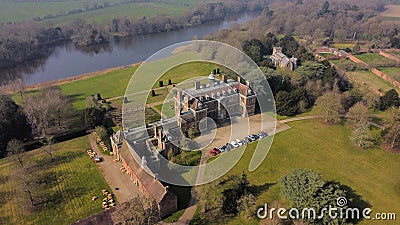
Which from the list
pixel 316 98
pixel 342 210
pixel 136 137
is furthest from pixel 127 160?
pixel 316 98

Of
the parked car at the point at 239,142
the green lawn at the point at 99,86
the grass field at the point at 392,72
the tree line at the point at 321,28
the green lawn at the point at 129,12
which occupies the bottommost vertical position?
the parked car at the point at 239,142

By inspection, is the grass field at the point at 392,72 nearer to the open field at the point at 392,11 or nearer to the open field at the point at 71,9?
the open field at the point at 392,11

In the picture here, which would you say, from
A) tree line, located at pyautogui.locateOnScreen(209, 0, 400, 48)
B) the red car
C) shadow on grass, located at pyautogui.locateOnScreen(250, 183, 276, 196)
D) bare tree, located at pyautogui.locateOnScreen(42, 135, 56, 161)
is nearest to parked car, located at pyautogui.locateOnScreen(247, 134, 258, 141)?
the red car

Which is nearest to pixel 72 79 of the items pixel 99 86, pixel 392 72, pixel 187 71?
pixel 99 86

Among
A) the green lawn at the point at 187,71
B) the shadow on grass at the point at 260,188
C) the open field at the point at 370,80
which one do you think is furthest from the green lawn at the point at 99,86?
the open field at the point at 370,80

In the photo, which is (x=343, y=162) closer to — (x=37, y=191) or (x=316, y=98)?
(x=316, y=98)

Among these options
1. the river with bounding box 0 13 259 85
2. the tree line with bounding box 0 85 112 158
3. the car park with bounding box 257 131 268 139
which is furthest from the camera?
the river with bounding box 0 13 259 85

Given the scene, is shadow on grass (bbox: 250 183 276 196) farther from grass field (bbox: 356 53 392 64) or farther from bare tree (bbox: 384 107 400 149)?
grass field (bbox: 356 53 392 64)
